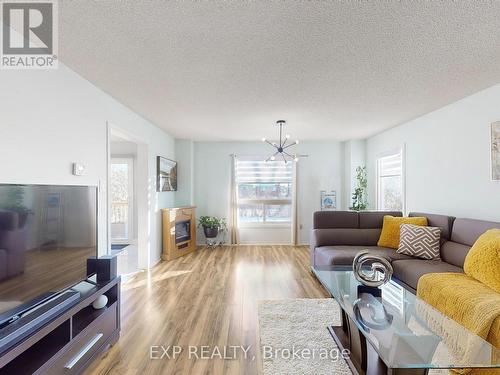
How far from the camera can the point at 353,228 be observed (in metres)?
4.13

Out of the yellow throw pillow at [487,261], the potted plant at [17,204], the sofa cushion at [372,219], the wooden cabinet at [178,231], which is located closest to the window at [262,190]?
the wooden cabinet at [178,231]

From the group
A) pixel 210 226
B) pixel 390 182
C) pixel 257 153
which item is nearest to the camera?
pixel 390 182

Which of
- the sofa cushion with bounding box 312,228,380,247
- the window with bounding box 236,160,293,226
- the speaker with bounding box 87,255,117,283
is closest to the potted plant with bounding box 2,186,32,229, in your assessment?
the speaker with bounding box 87,255,117,283

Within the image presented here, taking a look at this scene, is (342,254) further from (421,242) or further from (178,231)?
(178,231)

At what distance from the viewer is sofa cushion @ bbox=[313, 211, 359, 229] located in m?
4.14

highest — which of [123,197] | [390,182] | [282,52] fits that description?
[282,52]

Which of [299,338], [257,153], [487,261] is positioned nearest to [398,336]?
[299,338]

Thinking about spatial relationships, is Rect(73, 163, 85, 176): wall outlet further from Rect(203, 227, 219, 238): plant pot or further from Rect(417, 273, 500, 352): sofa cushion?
Rect(203, 227, 219, 238): plant pot

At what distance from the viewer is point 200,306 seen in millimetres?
2951

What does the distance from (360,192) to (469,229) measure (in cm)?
279

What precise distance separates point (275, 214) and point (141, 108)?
3.85 metres

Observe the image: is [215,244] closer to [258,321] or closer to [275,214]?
[275,214]

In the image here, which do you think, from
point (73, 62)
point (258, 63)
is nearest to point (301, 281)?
point (258, 63)

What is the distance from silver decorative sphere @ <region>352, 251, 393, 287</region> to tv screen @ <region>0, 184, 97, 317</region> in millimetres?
2205
